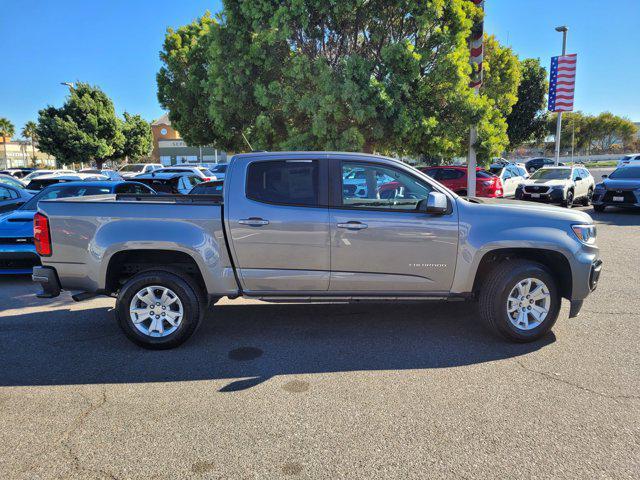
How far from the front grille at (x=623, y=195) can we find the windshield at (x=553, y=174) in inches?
77.7

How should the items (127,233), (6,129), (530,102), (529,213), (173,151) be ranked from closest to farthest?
(127,233)
(529,213)
(530,102)
(173,151)
(6,129)

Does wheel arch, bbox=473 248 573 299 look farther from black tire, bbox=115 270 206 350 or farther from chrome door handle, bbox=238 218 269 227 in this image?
black tire, bbox=115 270 206 350

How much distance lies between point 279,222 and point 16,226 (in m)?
4.99

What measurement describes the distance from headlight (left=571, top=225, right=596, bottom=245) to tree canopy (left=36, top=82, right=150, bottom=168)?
120ft

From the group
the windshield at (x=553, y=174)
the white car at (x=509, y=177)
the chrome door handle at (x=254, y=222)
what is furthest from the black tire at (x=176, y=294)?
the windshield at (x=553, y=174)

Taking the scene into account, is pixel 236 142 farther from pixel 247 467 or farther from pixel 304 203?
pixel 247 467

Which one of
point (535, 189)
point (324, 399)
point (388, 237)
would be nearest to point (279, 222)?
point (388, 237)

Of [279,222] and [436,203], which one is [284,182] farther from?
[436,203]

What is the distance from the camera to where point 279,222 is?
4.34 m

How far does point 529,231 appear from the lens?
436cm

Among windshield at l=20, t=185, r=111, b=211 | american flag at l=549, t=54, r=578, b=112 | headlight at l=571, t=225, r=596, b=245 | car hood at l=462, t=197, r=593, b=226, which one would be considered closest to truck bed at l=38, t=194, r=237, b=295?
car hood at l=462, t=197, r=593, b=226

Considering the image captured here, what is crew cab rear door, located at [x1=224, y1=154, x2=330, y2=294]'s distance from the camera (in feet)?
14.2

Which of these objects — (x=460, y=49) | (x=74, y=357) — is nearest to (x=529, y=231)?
(x=74, y=357)

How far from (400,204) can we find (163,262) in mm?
2470
